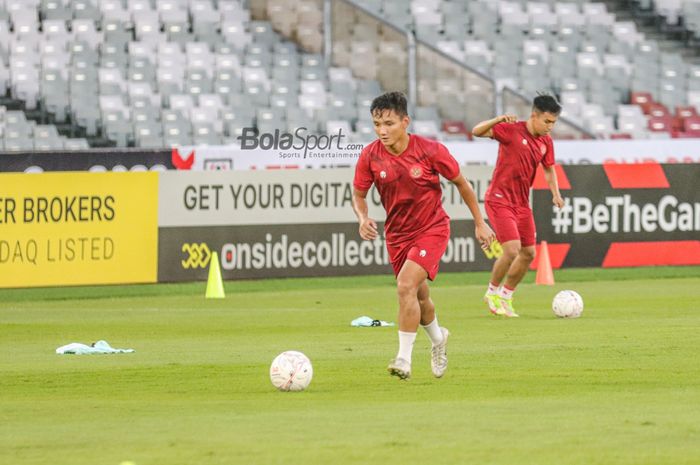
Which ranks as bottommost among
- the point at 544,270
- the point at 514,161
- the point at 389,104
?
the point at 544,270

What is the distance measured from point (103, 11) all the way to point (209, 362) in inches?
801

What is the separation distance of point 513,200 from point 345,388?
7.67 metres

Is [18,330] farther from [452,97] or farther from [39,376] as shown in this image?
[452,97]

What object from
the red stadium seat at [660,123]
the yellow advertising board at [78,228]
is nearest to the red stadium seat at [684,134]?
the red stadium seat at [660,123]

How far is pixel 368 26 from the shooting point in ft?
109

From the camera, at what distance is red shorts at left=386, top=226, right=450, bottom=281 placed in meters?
12.4

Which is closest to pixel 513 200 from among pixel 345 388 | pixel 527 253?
pixel 527 253

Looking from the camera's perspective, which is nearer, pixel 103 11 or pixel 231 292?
pixel 231 292

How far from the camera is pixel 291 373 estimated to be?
11.6m

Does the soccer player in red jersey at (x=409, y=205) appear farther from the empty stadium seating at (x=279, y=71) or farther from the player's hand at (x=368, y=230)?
the empty stadium seating at (x=279, y=71)

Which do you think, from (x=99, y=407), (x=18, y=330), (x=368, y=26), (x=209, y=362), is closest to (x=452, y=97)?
(x=368, y=26)

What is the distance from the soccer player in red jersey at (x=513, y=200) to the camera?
1891 cm

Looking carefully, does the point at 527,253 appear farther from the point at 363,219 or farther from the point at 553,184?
the point at 363,219

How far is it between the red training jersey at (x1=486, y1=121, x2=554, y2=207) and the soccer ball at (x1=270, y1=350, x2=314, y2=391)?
25.6ft
